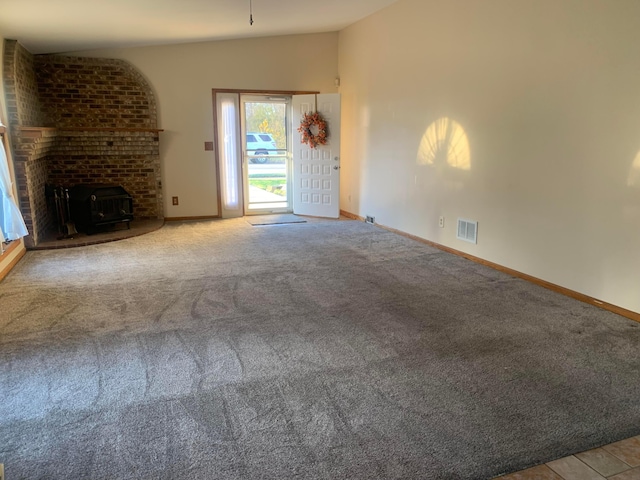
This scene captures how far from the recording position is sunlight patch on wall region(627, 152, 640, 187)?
318 centimetres

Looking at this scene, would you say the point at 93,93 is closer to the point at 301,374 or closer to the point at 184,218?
the point at 184,218

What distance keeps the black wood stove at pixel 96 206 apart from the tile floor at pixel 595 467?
555 cm

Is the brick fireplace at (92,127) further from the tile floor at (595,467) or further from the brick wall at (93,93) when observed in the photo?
the tile floor at (595,467)

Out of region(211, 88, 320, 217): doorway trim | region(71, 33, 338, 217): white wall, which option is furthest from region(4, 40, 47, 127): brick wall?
region(211, 88, 320, 217): doorway trim

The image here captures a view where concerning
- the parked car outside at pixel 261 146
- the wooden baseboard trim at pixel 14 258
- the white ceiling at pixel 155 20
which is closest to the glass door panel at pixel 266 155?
the parked car outside at pixel 261 146

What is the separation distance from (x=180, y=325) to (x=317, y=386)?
1264 mm

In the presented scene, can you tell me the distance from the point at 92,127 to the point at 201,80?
174 cm

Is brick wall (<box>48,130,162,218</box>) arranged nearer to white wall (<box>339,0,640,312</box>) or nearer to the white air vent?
white wall (<box>339,0,640,312</box>)

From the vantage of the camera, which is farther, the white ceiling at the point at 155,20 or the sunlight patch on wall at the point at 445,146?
the sunlight patch on wall at the point at 445,146

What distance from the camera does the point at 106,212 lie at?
5.94m

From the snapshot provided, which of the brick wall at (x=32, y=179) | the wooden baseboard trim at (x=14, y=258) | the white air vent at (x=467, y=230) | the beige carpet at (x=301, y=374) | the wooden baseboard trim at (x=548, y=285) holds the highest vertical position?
the brick wall at (x=32, y=179)

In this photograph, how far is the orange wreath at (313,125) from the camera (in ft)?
23.6

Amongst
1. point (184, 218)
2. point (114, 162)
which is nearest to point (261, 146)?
point (184, 218)

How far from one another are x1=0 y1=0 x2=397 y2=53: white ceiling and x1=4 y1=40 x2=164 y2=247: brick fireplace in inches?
13.6
